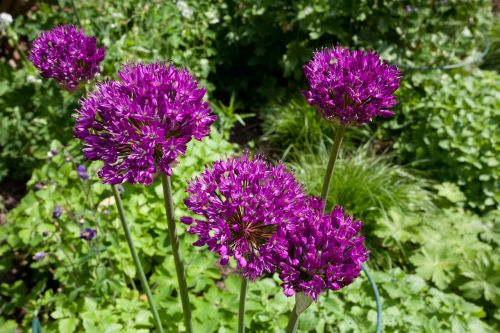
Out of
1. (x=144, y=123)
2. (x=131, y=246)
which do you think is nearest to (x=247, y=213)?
(x=144, y=123)

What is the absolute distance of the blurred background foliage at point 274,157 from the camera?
7.16 ft

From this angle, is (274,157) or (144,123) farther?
(274,157)

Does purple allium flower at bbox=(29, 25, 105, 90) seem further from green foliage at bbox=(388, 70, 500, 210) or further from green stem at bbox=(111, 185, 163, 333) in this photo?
green foliage at bbox=(388, 70, 500, 210)

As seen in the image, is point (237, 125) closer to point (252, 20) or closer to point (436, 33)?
point (252, 20)

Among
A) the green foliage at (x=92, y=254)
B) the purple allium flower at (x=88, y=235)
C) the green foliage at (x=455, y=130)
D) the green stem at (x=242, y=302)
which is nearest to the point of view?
the green stem at (x=242, y=302)

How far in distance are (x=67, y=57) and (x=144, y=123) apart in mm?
599

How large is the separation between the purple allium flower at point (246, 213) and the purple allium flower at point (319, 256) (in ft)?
0.12

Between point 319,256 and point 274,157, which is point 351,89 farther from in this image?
point 274,157

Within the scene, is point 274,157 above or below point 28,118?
below

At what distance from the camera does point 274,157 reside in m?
3.96

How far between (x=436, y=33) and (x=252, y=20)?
1.91 meters

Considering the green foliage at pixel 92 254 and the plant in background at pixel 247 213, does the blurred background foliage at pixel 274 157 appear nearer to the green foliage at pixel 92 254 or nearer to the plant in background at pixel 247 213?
the green foliage at pixel 92 254

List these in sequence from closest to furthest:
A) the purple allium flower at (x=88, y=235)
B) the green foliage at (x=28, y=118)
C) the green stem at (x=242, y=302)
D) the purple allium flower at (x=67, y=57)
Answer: the green stem at (x=242, y=302) < the purple allium flower at (x=67, y=57) < the purple allium flower at (x=88, y=235) < the green foliage at (x=28, y=118)

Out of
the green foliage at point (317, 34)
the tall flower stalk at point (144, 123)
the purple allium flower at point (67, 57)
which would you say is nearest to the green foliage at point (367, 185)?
the green foliage at point (317, 34)
